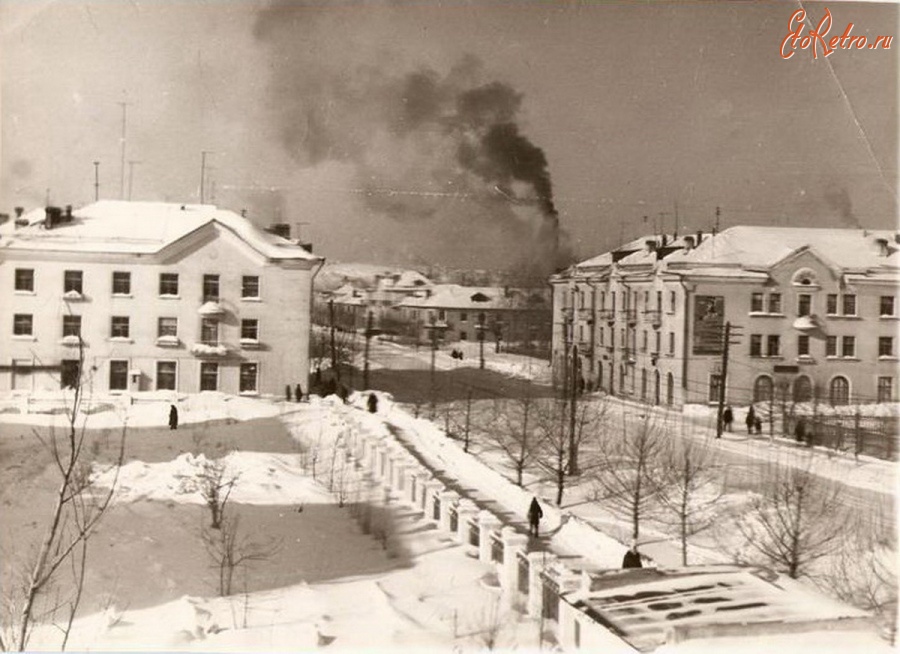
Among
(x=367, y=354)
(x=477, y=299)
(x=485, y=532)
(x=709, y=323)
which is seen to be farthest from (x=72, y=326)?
(x=709, y=323)

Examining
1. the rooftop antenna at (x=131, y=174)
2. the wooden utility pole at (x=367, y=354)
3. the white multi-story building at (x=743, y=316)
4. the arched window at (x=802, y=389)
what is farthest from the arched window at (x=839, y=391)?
the rooftop antenna at (x=131, y=174)

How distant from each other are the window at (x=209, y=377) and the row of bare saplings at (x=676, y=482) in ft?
4.57

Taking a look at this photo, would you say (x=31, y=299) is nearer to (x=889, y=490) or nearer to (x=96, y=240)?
(x=96, y=240)

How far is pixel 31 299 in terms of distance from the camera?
5059 millimetres

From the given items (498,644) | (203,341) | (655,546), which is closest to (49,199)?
(203,341)

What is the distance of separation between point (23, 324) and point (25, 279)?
25cm

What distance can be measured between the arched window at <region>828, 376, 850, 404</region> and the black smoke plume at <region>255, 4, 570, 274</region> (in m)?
2.14

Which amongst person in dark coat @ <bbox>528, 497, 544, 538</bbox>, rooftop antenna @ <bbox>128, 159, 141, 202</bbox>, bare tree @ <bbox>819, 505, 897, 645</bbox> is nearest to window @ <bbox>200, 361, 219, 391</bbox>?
rooftop antenna @ <bbox>128, 159, 141, 202</bbox>

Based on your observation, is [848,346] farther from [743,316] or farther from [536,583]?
[536,583]

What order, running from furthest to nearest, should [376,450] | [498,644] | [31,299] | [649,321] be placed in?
1. [649,321]
2. [376,450]
3. [31,299]
4. [498,644]

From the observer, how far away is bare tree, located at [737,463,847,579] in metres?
5.41

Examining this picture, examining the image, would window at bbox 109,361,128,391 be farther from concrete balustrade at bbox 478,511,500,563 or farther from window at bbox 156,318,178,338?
concrete balustrade at bbox 478,511,500,563

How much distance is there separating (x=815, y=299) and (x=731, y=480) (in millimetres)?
1307

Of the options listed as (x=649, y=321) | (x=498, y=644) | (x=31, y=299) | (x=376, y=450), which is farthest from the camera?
(x=649, y=321)
